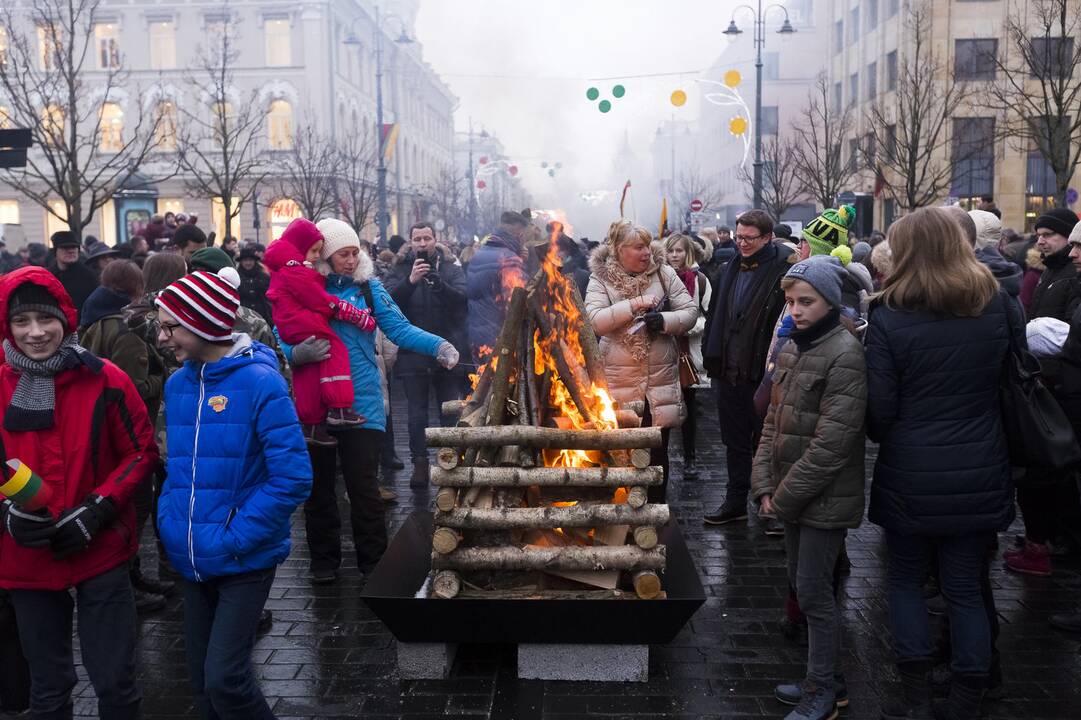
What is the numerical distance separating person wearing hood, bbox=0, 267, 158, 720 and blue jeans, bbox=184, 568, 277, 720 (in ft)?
0.98

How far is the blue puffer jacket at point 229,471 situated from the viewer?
3.59m

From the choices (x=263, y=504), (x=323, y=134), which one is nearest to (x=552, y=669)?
(x=263, y=504)

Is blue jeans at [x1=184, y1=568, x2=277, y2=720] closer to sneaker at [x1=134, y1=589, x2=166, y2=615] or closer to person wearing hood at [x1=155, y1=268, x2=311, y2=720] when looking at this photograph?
person wearing hood at [x1=155, y1=268, x2=311, y2=720]

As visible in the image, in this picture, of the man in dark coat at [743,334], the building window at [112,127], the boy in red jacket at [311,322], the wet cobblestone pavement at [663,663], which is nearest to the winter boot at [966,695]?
the wet cobblestone pavement at [663,663]

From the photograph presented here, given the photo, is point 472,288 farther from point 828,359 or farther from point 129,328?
point 828,359

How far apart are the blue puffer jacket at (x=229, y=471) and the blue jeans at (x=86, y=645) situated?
0.37 metres

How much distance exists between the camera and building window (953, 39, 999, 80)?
129 feet

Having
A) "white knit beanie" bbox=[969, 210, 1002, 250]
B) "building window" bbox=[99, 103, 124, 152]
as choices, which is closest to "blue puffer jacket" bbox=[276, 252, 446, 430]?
"white knit beanie" bbox=[969, 210, 1002, 250]

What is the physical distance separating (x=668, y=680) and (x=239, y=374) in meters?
2.57

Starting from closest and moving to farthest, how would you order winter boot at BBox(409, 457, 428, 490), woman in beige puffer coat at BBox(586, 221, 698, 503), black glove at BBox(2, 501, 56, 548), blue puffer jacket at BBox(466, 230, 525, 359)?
black glove at BBox(2, 501, 56, 548) < woman in beige puffer coat at BBox(586, 221, 698, 503) < winter boot at BBox(409, 457, 428, 490) < blue puffer jacket at BBox(466, 230, 525, 359)

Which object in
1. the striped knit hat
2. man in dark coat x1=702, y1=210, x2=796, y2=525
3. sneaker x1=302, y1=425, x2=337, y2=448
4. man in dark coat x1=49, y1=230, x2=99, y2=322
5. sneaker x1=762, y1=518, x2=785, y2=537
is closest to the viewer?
the striped knit hat

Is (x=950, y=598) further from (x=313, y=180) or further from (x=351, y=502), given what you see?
(x=313, y=180)

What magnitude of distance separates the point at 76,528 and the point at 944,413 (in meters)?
3.54

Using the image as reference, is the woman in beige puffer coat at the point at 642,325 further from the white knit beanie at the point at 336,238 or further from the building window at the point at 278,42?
the building window at the point at 278,42
